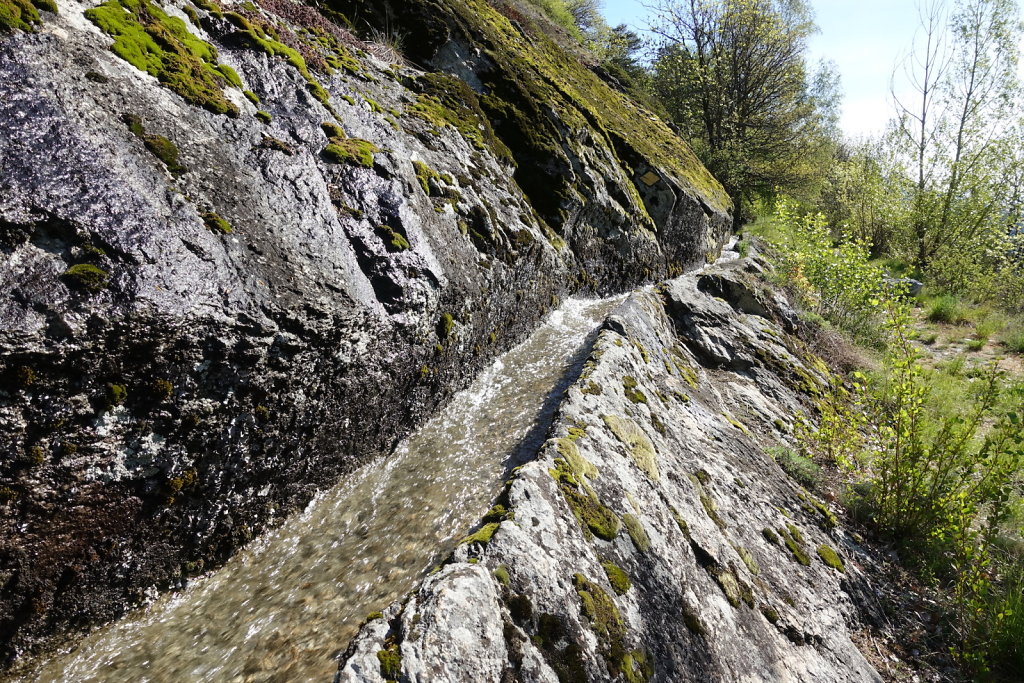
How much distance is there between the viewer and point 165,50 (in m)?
3.93

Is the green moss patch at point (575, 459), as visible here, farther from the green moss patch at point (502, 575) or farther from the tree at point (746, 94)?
the tree at point (746, 94)

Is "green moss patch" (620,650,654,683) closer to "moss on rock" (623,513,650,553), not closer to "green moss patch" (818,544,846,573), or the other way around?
"moss on rock" (623,513,650,553)

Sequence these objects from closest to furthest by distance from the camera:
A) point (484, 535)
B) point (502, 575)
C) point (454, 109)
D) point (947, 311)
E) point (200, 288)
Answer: point (502, 575)
point (484, 535)
point (200, 288)
point (454, 109)
point (947, 311)

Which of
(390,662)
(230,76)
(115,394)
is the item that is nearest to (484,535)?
(390,662)

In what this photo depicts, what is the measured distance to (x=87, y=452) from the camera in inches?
95.7

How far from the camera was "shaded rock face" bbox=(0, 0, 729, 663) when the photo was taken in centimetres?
237

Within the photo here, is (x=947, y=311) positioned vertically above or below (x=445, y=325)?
above

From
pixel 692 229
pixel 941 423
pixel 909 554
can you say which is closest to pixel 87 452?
pixel 909 554

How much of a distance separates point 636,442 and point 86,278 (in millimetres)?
3723

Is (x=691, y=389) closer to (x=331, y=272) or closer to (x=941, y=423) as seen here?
(x=331, y=272)

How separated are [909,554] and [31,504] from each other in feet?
24.8

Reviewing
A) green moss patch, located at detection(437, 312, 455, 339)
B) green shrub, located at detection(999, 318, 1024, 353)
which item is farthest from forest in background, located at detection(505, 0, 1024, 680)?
green moss patch, located at detection(437, 312, 455, 339)

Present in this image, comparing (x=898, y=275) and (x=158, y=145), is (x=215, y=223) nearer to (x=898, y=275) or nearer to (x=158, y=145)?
Result: (x=158, y=145)

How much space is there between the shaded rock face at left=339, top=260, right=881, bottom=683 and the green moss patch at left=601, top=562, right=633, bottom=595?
0.01m
